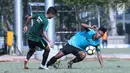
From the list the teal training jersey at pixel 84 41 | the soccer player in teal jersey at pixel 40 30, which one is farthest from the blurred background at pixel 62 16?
the teal training jersey at pixel 84 41

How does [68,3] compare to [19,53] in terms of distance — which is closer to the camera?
→ [19,53]

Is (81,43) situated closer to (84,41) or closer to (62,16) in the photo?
(84,41)

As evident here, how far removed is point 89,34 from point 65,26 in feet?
80.1

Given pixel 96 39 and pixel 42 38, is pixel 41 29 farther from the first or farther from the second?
pixel 96 39

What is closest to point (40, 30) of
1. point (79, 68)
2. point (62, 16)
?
point (79, 68)

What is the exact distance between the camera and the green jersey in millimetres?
12539

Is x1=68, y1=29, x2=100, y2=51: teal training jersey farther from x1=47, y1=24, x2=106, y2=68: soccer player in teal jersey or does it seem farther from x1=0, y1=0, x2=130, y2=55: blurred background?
x1=0, y1=0, x2=130, y2=55: blurred background

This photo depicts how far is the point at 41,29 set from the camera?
1259cm

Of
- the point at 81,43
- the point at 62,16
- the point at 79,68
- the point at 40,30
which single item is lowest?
the point at 62,16

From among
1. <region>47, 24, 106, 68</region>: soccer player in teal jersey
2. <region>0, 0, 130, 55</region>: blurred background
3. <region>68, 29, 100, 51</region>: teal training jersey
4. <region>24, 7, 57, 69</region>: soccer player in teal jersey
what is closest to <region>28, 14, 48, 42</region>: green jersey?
<region>24, 7, 57, 69</region>: soccer player in teal jersey

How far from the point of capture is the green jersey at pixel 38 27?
41.1 ft

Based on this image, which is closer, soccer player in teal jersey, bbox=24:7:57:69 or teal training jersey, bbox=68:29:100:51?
soccer player in teal jersey, bbox=24:7:57:69

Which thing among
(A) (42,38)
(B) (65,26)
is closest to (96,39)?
(A) (42,38)

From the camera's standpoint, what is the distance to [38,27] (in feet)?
41.4
